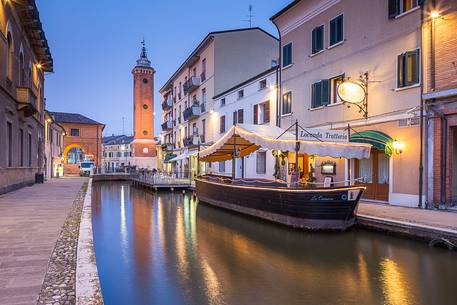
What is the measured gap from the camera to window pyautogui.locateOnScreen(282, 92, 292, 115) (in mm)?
21203

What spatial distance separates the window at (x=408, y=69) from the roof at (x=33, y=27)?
16.6 metres

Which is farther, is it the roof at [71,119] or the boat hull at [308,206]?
the roof at [71,119]

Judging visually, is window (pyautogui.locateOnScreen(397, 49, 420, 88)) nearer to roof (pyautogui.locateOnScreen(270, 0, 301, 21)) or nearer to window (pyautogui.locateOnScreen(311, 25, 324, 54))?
window (pyautogui.locateOnScreen(311, 25, 324, 54))

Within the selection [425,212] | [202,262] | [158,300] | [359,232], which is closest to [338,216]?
[359,232]

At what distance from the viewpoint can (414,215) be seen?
11633mm

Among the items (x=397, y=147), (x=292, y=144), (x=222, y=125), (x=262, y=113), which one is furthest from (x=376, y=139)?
(x=222, y=125)

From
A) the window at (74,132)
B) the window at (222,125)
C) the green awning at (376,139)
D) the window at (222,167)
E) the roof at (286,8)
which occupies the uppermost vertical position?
the roof at (286,8)

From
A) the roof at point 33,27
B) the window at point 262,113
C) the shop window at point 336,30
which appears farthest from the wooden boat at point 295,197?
the roof at point 33,27

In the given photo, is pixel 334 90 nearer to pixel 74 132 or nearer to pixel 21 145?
pixel 21 145

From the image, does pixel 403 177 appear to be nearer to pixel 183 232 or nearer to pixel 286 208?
pixel 286 208

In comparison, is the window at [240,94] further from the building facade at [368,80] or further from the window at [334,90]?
the window at [334,90]

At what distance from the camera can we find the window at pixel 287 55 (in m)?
21.2

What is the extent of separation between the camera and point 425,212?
1221 cm

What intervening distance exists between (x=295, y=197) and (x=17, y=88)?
49.2 feet
